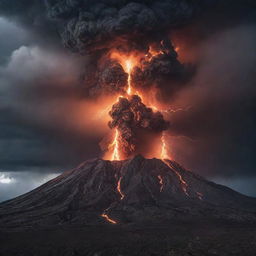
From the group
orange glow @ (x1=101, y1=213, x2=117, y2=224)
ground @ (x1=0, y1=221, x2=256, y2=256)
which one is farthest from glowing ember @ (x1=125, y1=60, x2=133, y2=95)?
ground @ (x1=0, y1=221, x2=256, y2=256)

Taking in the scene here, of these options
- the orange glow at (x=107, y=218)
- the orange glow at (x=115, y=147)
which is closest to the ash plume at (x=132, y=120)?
the orange glow at (x=115, y=147)

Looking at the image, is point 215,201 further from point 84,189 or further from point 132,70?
point 132,70

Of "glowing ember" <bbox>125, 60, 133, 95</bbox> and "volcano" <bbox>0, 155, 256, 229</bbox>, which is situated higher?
"glowing ember" <bbox>125, 60, 133, 95</bbox>

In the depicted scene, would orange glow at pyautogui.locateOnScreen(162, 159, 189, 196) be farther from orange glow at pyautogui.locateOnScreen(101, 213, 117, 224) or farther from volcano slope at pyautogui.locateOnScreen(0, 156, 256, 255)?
orange glow at pyautogui.locateOnScreen(101, 213, 117, 224)

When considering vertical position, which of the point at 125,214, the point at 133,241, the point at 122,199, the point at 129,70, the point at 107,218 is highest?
the point at 129,70

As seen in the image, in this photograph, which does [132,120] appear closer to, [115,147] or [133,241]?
[115,147]

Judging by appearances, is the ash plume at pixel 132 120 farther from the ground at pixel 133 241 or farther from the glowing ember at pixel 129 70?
the ground at pixel 133 241

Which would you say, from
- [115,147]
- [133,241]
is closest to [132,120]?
[115,147]
